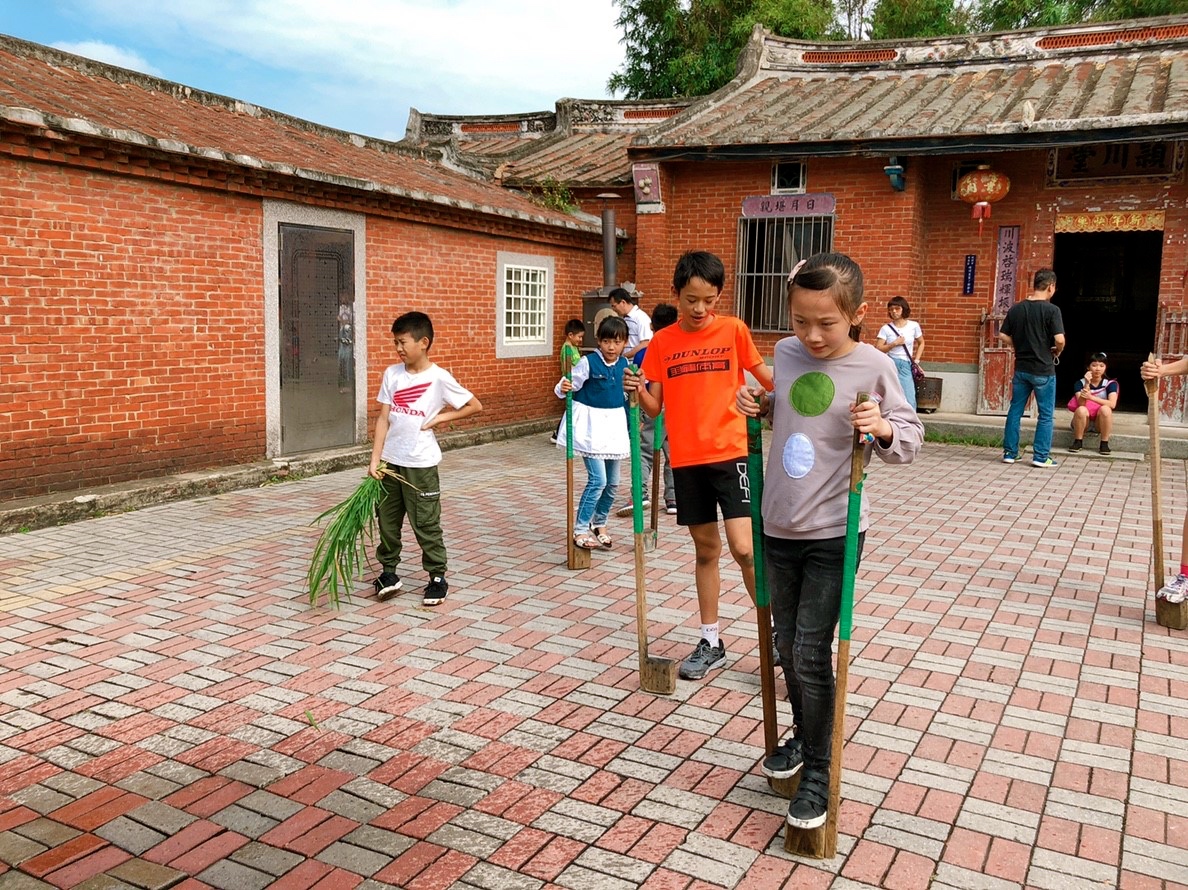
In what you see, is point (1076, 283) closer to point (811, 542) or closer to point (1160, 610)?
point (1160, 610)

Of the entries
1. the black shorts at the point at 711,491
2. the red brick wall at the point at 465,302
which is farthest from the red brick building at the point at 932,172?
the black shorts at the point at 711,491

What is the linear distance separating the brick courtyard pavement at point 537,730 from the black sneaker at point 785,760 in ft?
0.43

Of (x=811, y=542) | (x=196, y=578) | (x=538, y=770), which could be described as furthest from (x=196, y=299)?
(x=811, y=542)

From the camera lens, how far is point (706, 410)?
4.14 metres

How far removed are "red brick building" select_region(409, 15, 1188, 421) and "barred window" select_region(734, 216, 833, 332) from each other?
0.07 feet

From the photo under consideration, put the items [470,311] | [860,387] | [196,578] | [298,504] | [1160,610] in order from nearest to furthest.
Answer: [860,387] < [1160,610] < [196,578] < [298,504] < [470,311]

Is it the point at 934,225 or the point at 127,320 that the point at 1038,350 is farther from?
the point at 127,320

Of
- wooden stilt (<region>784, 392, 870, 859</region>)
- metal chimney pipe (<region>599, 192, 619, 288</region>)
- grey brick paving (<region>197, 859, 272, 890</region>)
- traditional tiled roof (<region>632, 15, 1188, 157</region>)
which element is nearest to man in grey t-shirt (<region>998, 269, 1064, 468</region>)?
traditional tiled roof (<region>632, 15, 1188, 157</region>)

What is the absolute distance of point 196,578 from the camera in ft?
19.1

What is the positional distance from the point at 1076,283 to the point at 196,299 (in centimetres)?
1455

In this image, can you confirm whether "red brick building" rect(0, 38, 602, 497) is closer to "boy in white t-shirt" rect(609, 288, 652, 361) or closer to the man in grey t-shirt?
"boy in white t-shirt" rect(609, 288, 652, 361)

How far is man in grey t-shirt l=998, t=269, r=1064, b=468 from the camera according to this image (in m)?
10.1

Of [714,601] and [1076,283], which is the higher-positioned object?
[1076,283]

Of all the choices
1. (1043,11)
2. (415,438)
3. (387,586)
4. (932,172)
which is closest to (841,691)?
(415,438)
